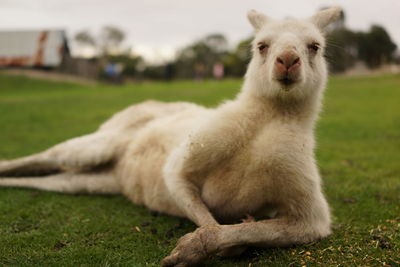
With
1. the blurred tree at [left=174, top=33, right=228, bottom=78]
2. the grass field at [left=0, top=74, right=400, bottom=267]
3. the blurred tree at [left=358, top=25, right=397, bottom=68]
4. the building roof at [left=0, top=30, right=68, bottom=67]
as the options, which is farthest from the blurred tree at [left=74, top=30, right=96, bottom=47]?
the grass field at [left=0, top=74, right=400, bottom=267]

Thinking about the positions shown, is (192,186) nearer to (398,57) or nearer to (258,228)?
(258,228)

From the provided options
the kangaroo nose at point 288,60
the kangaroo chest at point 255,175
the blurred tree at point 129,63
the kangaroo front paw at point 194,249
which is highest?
the kangaroo nose at point 288,60

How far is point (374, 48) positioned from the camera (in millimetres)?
48031

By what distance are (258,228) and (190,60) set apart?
6785 cm

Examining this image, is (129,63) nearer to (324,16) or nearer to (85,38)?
(85,38)

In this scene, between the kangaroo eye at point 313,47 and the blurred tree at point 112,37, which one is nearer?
the kangaroo eye at point 313,47

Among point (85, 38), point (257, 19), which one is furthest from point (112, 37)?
point (257, 19)

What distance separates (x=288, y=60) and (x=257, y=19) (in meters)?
0.97

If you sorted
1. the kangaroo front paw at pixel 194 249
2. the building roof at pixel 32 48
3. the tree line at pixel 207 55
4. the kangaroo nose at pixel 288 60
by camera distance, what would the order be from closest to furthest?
1. the kangaroo front paw at pixel 194 249
2. the kangaroo nose at pixel 288 60
3. the building roof at pixel 32 48
4. the tree line at pixel 207 55

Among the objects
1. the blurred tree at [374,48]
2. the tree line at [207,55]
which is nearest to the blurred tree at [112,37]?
the tree line at [207,55]

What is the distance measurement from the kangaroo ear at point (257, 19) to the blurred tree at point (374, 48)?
4630 cm

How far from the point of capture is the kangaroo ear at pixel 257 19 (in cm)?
403

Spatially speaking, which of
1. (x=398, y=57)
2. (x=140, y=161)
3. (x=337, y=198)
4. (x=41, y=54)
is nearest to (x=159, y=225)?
(x=140, y=161)

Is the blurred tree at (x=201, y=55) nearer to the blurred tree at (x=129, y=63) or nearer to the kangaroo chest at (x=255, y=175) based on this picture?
the blurred tree at (x=129, y=63)
